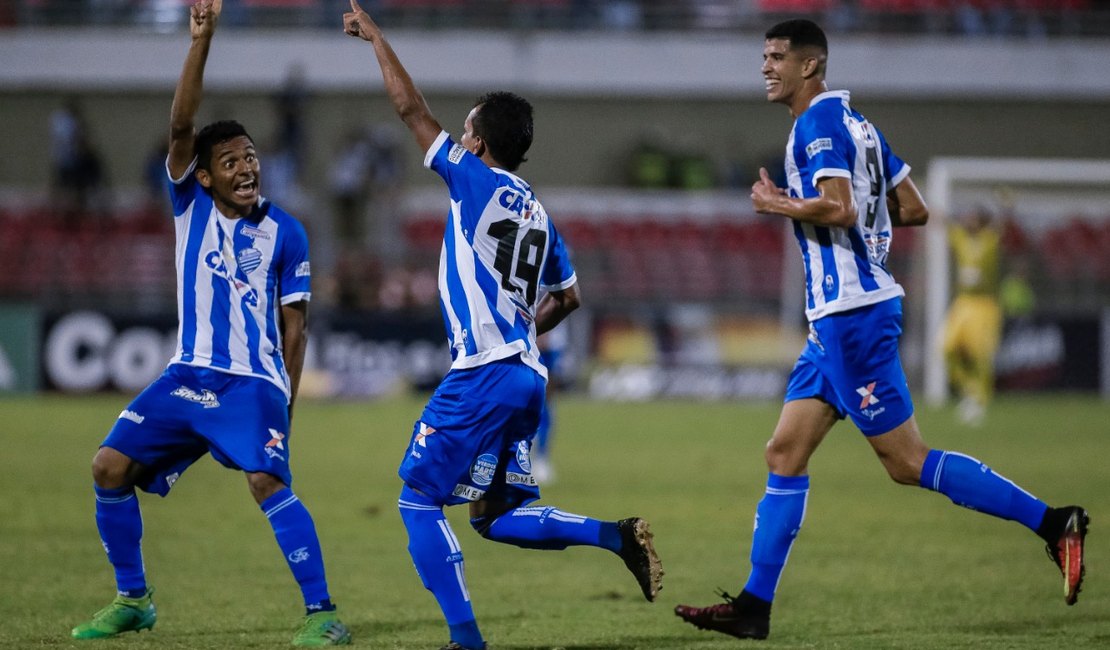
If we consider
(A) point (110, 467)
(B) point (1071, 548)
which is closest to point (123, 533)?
(A) point (110, 467)

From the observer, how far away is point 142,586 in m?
5.98

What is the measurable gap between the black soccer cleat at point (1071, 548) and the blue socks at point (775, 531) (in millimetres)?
1018

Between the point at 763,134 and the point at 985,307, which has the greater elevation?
the point at 763,134

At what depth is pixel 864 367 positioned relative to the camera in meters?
5.95

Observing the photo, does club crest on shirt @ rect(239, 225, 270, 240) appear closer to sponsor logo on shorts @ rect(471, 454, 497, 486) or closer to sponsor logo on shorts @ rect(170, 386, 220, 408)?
sponsor logo on shorts @ rect(170, 386, 220, 408)

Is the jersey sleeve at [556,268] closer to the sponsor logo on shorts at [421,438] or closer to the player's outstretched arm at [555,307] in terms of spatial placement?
the player's outstretched arm at [555,307]

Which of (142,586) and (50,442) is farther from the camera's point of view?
(50,442)

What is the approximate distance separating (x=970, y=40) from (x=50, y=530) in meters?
21.4

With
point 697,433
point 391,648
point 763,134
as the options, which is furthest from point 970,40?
point 391,648

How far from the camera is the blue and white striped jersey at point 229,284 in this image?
592 centimetres

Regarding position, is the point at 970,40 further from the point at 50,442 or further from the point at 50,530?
the point at 50,530

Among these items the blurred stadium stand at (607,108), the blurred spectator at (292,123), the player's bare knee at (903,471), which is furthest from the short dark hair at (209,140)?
the blurred spectator at (292,123)

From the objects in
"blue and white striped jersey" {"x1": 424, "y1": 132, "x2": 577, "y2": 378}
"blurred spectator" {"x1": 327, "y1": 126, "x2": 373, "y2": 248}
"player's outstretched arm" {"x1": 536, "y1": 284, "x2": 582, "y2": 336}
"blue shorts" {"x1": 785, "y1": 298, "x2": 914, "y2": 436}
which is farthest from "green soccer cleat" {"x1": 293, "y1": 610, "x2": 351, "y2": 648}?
"blurred spectator" {"x1": 327, "y1": 126, "x2": 373, "y2": 248}

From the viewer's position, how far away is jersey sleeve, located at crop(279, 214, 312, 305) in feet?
19.8
